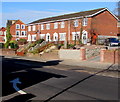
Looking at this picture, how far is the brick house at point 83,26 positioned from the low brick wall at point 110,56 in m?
15.3

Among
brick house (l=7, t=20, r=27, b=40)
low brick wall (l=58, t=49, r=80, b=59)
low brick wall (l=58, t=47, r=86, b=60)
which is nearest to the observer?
low brick wall (l=58, t=47, r=86, b=60)

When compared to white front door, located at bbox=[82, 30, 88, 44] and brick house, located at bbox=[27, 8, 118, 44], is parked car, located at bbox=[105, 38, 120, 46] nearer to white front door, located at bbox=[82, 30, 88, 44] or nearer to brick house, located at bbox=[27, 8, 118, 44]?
brick house, located at bbox=[27, 8, 118, 44]

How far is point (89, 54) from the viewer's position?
24.1 meters

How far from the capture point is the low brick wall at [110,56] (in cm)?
1977

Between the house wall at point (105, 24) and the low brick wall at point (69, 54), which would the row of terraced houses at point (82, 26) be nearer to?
the house wall at point (105, 24)

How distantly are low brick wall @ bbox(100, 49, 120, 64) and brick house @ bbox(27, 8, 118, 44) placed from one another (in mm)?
15317

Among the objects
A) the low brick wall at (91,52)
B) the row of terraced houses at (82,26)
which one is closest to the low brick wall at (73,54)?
the low brick wall at (91,52)

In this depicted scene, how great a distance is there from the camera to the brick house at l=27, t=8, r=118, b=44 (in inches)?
1462

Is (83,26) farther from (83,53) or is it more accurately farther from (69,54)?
(83,53)

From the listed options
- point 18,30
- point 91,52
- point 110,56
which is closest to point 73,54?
point 91,52

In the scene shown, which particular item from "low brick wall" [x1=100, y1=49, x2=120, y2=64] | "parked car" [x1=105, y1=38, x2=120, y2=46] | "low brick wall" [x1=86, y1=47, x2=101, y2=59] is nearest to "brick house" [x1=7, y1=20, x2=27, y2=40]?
"parked car" [x1=105, y1=38, x2=120, y2=46]

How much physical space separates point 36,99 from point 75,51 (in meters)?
17.6

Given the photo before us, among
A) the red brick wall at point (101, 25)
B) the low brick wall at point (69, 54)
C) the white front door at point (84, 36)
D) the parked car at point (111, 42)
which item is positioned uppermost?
the red brick wall at point (101, 25)

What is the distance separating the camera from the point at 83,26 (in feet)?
125
